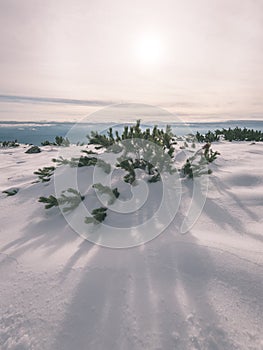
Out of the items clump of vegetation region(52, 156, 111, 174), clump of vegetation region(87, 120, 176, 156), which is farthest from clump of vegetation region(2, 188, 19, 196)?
clump of vegetation region(87, 120, 176, 156)

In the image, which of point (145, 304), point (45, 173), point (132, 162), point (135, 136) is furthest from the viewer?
point (45, 173)

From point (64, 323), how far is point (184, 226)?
4.35ft

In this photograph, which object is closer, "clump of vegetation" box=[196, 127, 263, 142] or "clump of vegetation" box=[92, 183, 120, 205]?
"clump of vegetation" box=[92, 183, 120, 205]

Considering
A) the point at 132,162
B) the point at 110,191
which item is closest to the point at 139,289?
the point at 110,191

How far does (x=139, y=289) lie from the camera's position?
1.49 metres

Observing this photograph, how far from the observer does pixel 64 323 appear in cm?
131

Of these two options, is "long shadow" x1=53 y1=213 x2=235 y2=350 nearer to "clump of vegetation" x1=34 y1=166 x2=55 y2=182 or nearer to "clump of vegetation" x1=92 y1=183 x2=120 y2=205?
"clump of vegetation" x1=92 y1=183 x2=120 y2=205

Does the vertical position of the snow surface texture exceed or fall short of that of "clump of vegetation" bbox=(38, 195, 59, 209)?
it falls short

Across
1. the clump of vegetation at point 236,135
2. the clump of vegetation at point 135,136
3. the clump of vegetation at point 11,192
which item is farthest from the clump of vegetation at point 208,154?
the clump of vegetation at point 236,135

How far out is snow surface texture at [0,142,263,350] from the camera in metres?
1.21

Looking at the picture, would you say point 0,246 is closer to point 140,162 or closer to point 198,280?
point 198,280

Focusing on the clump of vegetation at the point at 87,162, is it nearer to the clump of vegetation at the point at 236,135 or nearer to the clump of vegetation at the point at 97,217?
the clump of vegetation at the point at 97,217

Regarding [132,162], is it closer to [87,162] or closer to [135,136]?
[135,136]

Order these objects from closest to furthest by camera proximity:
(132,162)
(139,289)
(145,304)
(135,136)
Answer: (145,304) < (139,289) < (132,162) < (135,136)
